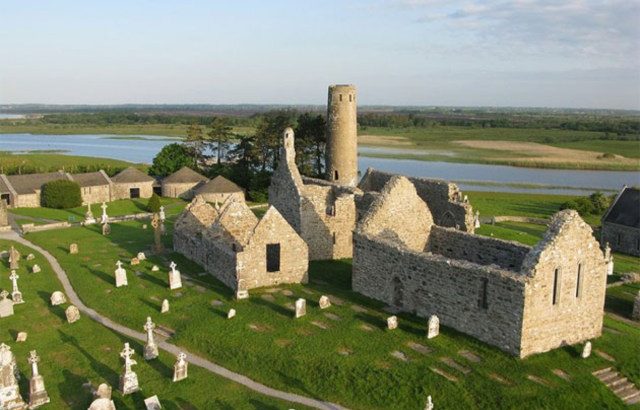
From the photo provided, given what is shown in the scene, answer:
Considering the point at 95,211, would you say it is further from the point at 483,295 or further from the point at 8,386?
the point at 483,295

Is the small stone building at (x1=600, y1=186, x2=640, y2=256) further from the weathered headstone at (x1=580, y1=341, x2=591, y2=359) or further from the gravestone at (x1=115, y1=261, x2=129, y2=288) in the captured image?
the gravestone at (x1=115, y1=261, x2=129, y2=288)

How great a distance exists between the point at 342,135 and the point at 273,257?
2056 centimetres

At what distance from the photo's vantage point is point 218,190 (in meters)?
49.3

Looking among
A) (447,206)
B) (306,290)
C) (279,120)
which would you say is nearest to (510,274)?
(306,290)

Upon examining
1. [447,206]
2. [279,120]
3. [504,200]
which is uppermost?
[279,120]

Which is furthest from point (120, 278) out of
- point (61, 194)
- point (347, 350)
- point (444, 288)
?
point (61, 194)

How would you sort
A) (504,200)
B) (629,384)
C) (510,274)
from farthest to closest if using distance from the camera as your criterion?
(504,200)
(510,274)
(629,384)

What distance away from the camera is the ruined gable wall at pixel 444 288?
16.0 m

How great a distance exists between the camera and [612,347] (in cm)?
1678

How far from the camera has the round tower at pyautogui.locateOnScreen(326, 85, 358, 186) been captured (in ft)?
135

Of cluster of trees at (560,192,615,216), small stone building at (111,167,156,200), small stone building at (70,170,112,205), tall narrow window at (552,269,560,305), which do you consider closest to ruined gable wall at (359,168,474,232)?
tall narrow window at (552,269,560,305)

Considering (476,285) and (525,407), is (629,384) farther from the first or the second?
(476,285)

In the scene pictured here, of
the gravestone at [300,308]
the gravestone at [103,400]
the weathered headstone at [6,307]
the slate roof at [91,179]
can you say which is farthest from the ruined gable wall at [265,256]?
the slate roof at [91,179]

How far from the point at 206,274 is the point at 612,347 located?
16.3m
